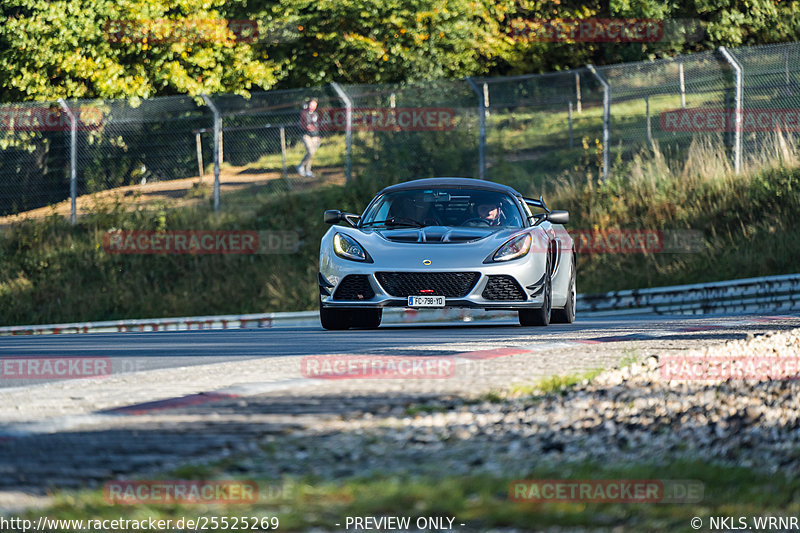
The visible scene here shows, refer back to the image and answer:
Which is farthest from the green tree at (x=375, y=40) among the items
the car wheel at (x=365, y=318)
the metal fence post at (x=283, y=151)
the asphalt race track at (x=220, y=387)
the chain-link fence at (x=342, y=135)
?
the asphalt race track at (x=220, y=387)

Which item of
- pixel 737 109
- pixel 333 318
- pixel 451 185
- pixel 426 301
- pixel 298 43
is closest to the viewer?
pixel 426 301

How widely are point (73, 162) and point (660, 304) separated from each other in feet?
44.6

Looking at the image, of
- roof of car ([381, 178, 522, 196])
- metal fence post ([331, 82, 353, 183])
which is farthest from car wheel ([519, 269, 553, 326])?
metal fence post ([331, 82, 353, 183])

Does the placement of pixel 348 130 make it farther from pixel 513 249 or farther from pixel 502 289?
pixel 502 289

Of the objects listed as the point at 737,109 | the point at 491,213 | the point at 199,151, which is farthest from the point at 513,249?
the point at 199,151

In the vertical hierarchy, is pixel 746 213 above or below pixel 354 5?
below

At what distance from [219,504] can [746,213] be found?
17763mm

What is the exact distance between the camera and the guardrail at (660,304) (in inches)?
648

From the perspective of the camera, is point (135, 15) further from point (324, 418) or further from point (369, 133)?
point (324, 418)

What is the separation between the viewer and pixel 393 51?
2844 cm

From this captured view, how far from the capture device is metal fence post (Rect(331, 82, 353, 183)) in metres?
23.2

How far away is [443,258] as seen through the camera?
1061 cm

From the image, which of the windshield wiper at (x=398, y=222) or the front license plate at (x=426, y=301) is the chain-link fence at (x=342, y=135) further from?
the front license plate at (x=426, y=301)

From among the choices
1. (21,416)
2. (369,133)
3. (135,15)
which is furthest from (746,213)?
(21,416)
